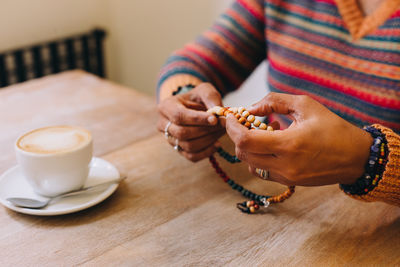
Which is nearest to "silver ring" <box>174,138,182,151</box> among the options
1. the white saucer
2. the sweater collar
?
the white saucer

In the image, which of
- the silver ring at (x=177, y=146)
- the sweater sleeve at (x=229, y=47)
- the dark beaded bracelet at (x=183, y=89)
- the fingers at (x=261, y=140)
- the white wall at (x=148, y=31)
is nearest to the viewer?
the fingers at (x=261, y=140)

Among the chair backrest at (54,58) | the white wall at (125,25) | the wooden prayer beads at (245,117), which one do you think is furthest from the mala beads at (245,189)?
the chair backrest at (54,58)

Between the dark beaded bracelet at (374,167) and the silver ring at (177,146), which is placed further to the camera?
the silver ring at (177,146)

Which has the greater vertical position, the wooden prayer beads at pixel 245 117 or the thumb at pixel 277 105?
the thumb at pixel 277 105

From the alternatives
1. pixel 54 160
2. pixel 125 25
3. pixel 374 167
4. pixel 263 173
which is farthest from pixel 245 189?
pixel 125 25

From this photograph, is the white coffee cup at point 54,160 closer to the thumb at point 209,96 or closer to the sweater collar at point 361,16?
the thumb at point 209,96

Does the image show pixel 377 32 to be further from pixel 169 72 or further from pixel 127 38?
pixel 127 38

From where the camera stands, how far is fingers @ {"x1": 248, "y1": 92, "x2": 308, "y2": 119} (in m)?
0.62

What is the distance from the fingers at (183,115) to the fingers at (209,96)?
3 cm

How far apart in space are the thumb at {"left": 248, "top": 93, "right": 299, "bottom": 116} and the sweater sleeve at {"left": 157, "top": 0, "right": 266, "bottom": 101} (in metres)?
0.42

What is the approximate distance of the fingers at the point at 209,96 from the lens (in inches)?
30.5

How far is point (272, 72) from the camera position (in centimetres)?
112

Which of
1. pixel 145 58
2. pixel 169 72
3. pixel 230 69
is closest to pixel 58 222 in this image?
pixel 169 72

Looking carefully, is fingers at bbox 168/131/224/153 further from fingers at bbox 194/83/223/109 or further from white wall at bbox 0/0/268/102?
white wall at bbox 0/0/268/102
